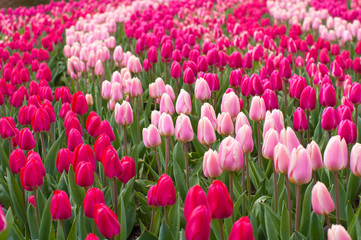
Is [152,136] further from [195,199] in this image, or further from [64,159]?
[195,199]

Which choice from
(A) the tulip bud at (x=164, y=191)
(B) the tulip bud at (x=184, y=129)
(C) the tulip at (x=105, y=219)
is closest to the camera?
(C) the tulip at (x=105, y=219)

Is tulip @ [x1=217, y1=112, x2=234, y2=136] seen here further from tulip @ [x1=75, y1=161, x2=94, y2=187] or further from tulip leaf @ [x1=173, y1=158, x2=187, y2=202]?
tulip @ [x1=75, y1=161, x2=94, y2=187]

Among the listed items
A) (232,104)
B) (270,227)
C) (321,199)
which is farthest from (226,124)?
(321,199)

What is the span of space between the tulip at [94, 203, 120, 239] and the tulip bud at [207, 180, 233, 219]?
1.14ft

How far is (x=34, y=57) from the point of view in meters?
5.41

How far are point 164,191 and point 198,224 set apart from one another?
412mm

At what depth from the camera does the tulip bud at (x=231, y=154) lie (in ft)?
6.19

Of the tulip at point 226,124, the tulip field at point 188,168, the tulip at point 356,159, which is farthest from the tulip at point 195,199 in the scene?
the tulip at point 226,124

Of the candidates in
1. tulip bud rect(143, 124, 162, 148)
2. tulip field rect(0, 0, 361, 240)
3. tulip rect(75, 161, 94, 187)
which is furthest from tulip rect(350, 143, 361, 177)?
tulip rect(75, 161, 94, 187)

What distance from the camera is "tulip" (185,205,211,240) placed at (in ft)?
4.38

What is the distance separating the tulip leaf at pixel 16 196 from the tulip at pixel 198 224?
1.42 m

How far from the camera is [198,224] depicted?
1.34 meters

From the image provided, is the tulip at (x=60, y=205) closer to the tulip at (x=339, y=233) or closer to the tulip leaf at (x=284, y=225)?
the tulip leaf at (x=284, y=225)

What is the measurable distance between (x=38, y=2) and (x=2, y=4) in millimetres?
1207
